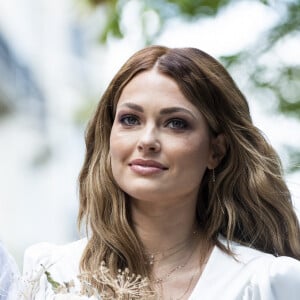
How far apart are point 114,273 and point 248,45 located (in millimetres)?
991

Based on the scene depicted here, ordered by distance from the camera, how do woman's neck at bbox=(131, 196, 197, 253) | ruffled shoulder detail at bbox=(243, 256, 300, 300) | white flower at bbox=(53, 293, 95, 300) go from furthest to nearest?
woman's neck at bbox=(131, 196, 197, 253), ruffled shoulder detail at bbox=(243, 256, 300, 300), white flower at bbox=(53, 293, 95, 300)

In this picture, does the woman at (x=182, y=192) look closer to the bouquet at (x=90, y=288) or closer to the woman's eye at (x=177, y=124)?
the woman's eye at (x=177, y=124)

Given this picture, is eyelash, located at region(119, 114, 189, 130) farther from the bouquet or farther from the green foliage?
the green foliage

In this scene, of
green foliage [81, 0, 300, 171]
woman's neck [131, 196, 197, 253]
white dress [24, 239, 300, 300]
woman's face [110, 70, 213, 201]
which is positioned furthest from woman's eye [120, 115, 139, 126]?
green foliage [81, 0, 300, 171]

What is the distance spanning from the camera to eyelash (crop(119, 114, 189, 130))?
1.90 meters

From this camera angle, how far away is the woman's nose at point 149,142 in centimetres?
185

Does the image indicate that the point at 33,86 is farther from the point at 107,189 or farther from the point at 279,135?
the point at 107,189

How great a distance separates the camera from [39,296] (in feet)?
5.90

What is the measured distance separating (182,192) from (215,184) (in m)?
0.13

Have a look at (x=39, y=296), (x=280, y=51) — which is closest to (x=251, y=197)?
(x=39, y=296)

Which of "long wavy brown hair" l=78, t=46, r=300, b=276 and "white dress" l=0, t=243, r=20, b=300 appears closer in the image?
"white dress" l=0, t=243, r=20, b=300

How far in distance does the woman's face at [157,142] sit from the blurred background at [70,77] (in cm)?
64

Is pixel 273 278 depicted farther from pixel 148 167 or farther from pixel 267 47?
pixel 267 47

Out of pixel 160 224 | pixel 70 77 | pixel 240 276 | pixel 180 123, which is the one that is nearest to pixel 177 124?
pixel 180 123
